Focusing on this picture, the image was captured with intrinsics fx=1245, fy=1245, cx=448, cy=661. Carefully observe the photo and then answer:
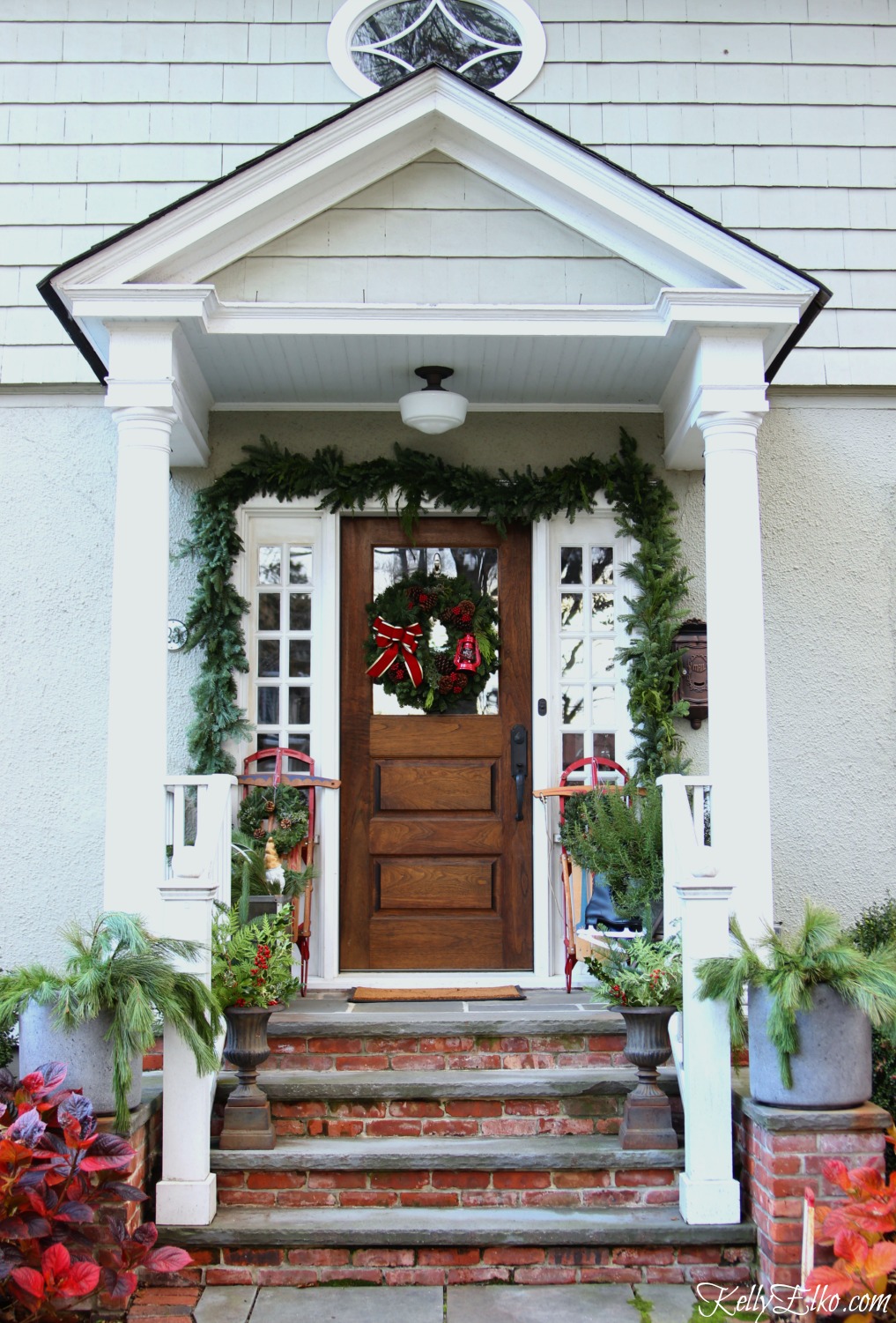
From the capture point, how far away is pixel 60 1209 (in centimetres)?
343

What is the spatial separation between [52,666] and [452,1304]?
11.1ft

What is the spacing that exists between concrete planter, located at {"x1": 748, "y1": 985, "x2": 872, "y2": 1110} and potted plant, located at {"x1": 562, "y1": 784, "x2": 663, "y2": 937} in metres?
1.17

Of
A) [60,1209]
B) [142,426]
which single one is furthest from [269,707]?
[60,1209]

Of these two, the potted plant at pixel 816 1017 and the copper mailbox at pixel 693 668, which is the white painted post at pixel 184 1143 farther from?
the copper mailbox at pixel 693 668

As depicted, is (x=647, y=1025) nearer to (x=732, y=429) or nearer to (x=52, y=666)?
(x=732, y=429)

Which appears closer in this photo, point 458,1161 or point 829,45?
point 458,1161

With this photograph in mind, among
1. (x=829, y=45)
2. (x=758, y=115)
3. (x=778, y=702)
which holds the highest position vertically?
(x=829, y=45)

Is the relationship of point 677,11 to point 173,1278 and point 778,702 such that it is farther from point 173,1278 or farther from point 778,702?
point 173,1278

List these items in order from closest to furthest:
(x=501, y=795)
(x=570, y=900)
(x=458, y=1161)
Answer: (x=458, y=1161), (x=570, y=900), (x=501, y=795)

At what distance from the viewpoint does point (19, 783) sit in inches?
227

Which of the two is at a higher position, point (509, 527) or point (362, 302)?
point (362, 302)

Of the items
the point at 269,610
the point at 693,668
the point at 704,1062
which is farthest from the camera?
the point at 269,610

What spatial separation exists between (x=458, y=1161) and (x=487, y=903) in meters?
1.80

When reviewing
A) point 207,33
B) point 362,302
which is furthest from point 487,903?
point 207,33
